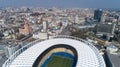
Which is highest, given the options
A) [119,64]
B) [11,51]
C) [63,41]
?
[63,41]

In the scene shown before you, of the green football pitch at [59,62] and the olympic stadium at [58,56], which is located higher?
the olympic stadium at [58,56]

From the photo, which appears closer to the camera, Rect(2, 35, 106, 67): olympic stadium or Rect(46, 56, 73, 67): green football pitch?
Rect(2, 35, 106, 67): olympic stadium

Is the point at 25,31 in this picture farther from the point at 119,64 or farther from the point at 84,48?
the point at 119,64

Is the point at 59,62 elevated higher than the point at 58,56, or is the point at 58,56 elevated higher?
the point at 58,56

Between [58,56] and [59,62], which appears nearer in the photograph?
[59,62]

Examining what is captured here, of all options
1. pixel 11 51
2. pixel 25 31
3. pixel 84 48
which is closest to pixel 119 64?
pixel 84 48

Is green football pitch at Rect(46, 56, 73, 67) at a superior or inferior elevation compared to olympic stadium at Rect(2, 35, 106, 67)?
inferior
